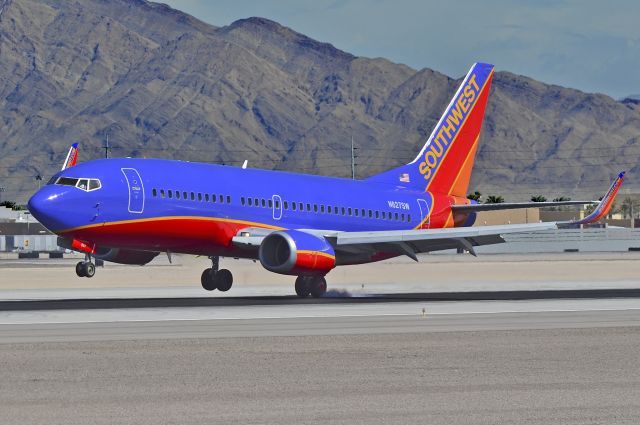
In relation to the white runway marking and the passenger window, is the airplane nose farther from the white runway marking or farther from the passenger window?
the white runway marking

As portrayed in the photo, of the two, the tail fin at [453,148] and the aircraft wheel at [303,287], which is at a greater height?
the tail fin at [453,148]

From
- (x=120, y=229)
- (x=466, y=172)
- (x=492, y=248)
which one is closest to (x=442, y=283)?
(x=466, y=172)

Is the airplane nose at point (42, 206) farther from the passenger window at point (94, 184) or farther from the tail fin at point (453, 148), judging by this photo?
the tail fin at point (453, 148)

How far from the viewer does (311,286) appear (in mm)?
45375

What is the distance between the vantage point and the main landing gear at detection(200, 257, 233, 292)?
47000mm

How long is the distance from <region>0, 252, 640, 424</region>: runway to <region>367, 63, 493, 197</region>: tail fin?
1597 centimetres

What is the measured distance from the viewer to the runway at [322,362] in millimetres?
16062

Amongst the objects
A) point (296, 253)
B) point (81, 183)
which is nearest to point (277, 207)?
point (296, 253)

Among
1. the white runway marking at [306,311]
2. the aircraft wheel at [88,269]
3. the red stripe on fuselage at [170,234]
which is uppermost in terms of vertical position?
the red stripe on fuselage at [170,234]

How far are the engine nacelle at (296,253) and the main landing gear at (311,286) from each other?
2255 mm

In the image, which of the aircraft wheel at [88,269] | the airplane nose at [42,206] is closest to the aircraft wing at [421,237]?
the airplane nose at [42,206]

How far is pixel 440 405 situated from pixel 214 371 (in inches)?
199

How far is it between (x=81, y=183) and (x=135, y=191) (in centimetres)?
191

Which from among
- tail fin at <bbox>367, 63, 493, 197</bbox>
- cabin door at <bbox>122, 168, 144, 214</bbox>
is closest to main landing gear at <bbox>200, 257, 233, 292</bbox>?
cabin door at <bbox>122, 168, 144, 214</bbox>
